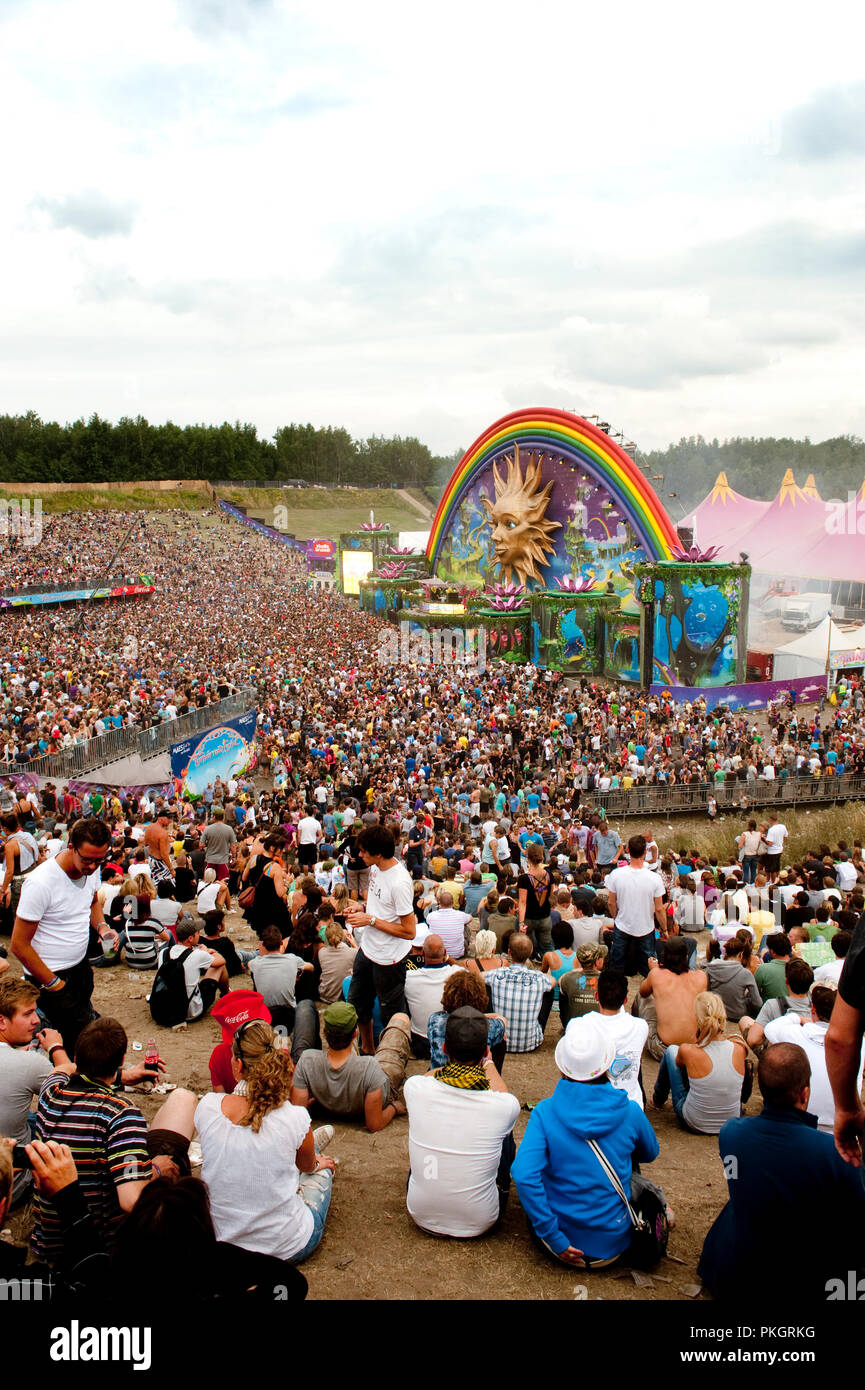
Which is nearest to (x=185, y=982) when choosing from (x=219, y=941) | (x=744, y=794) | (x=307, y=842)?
(x=219, y=941)

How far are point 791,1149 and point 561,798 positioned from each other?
16.6 m

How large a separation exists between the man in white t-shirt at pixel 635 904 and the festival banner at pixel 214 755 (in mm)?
12209

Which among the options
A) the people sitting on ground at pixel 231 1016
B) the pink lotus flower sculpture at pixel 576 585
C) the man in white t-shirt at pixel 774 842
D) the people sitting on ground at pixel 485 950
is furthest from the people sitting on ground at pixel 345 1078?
the pink lotus flower sculpture at pixel 576 585

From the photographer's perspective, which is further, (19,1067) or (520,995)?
(520,995)

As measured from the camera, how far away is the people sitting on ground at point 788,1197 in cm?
308

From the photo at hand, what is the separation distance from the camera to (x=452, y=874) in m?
10.5

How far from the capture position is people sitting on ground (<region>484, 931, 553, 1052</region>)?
Result: 6.08 meters

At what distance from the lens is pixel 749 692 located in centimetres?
2741

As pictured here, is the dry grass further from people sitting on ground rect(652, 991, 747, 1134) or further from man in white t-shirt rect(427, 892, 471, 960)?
people sitting on ground rect(652, 991, 747, 1134)

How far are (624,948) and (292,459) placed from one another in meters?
98.1

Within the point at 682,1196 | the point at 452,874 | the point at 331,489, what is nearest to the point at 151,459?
the point at 331,489

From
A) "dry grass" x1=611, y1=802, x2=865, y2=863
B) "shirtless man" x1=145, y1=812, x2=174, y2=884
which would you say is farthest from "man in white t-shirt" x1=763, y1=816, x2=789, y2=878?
"shirtless man" x1=145, y1=812, x2=174, y2=884

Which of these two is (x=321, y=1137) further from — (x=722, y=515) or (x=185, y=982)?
(x=722, y=515)

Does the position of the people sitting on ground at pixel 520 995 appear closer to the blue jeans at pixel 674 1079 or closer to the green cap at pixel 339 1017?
the blue jeans at pixel 674 1079
